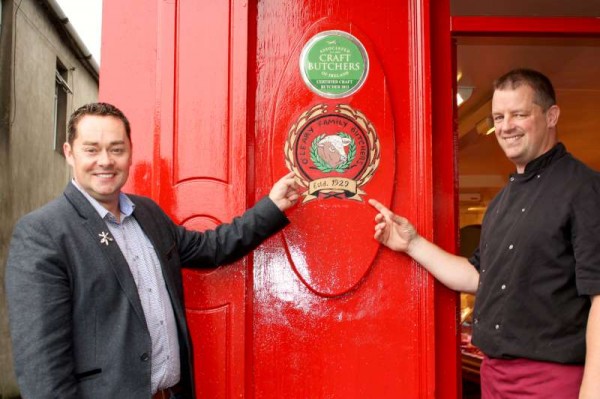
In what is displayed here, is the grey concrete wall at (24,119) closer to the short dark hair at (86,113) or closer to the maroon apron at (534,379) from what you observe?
the short dark hair at (86,113)

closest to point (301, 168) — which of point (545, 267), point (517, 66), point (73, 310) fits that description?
point (545, 267)

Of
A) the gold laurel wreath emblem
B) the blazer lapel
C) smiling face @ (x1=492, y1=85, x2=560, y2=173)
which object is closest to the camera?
the blazer lapel

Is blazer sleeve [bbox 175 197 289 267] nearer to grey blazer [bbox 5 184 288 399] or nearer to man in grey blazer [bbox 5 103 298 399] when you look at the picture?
man in grey blazer [bbox 5 103 298 399]

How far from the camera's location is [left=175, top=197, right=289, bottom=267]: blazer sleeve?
2.46 m

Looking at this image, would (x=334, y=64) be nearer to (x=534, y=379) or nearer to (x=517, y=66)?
(x=534, y=379)

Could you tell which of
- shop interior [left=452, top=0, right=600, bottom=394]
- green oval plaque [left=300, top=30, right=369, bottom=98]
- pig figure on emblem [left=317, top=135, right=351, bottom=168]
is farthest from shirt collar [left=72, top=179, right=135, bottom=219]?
shop interior [left=452, top=0, right=600, bottom=394]

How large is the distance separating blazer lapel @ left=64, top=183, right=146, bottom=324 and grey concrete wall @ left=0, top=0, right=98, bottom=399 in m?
6.40

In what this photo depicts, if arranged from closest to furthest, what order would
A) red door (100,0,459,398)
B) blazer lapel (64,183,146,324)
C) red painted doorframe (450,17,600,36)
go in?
blazer lapel (64,183,146,324), red door (100,0,459,398), red painted doorframe (450,17,600,36)

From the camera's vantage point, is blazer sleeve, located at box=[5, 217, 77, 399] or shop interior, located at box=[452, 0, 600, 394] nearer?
blazer sleeve, located at box=[5, 217, 77, 399]

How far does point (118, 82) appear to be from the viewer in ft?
8.86

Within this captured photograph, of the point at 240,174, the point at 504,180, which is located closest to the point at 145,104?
the point at 240,174

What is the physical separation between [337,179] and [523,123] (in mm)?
862

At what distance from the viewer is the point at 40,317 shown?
5.76 feet

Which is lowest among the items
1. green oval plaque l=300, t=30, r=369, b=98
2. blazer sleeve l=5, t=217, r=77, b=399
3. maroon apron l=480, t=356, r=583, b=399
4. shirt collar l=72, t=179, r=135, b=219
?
maroon apron l=480, t=356, r=583, b=399
